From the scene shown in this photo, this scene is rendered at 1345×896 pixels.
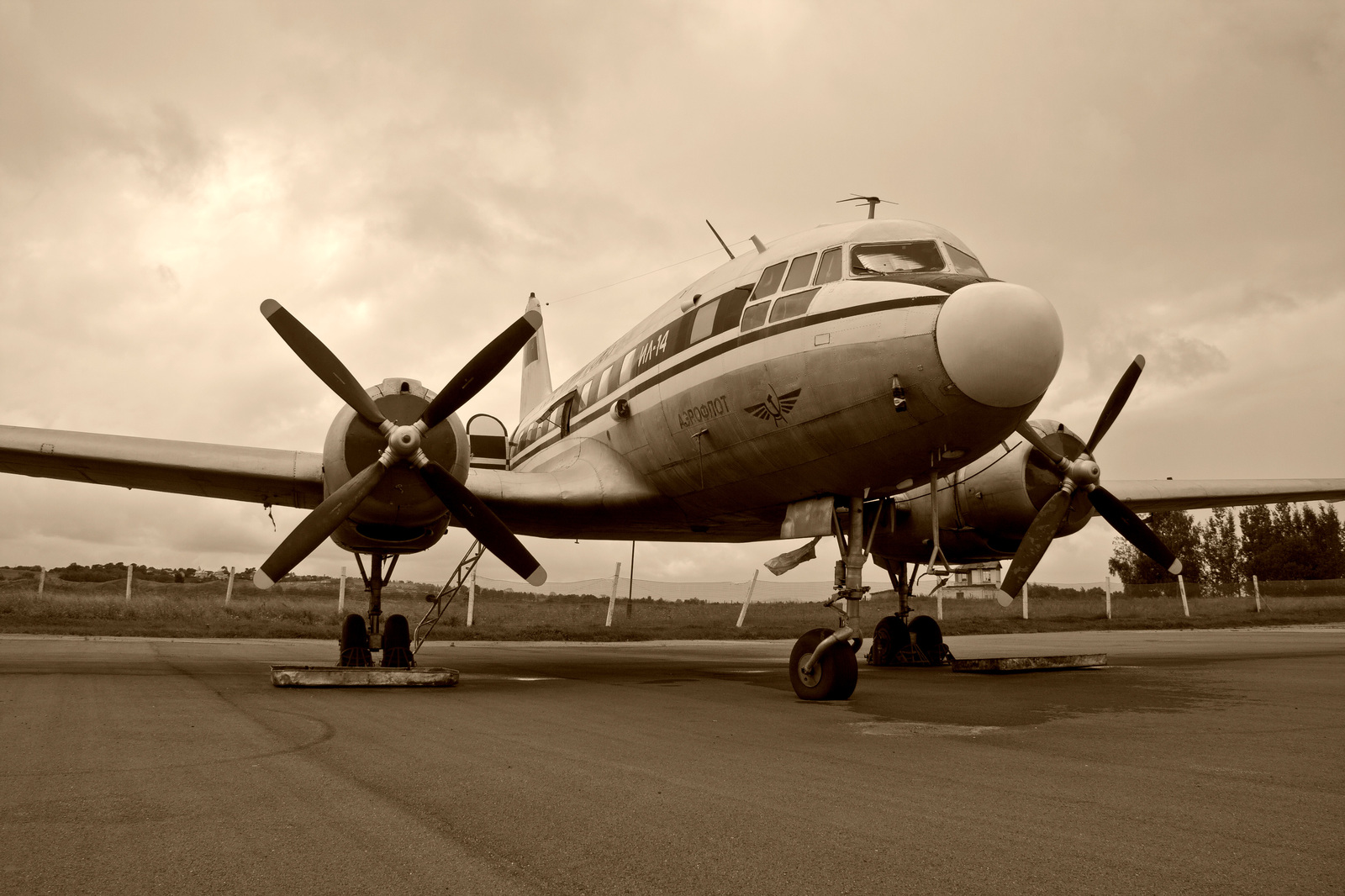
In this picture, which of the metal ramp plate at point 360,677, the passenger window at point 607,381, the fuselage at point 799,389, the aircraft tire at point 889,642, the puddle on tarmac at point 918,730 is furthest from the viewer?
the aircraft tire at point 889,642

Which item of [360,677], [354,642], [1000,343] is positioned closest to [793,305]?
[1000,343]

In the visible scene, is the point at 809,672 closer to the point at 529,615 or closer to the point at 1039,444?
the point at 1039,444

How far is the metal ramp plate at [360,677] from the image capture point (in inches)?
416

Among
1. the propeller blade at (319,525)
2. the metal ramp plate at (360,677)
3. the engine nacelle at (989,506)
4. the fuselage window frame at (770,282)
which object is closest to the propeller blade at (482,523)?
the propeller blade at (319,525)

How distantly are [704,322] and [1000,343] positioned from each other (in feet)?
14.3

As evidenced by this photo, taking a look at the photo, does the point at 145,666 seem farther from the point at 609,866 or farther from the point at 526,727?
the point at 609,866

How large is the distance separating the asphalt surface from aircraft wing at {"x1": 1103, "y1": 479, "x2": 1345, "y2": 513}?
706cm

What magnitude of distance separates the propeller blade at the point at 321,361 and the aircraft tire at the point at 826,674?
19.0ft

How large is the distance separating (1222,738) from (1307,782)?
176 cm

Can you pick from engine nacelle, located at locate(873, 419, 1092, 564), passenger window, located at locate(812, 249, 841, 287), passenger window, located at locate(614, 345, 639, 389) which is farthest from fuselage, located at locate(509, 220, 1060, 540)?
engine nacelle, located at locate(873, 419, 1092, 564)

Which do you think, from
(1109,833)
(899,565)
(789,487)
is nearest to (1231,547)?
(899,565)

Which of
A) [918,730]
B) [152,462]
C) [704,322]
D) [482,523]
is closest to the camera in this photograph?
[918,730]

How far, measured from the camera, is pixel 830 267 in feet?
33.5

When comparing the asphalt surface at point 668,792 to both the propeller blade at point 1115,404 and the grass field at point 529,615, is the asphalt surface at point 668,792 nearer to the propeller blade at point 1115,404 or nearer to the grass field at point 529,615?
the propeller blade at point 1115,404
